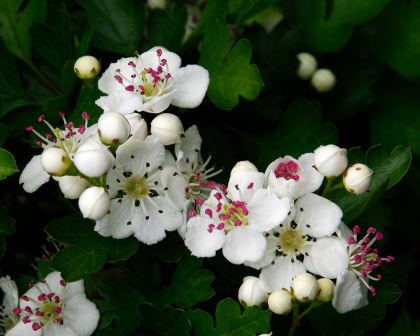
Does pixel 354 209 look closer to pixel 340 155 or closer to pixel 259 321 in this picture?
pixel 340 155

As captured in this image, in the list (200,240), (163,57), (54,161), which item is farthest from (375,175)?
(54,161)

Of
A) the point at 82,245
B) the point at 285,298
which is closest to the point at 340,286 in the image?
the point at 285,298

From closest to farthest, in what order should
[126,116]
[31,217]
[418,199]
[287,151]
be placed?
[126,116], [287,151], [31,217], [418,199]

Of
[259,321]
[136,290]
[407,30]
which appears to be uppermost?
[407,30]

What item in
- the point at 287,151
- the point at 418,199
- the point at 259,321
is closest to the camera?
the point at 259,321

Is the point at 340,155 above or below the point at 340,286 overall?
above

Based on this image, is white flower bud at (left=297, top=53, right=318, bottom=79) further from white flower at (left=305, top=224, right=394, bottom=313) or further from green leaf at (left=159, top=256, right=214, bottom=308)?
green leaf at (left=159, top=256, right=214, bottom=308)

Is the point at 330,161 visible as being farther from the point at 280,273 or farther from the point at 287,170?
the point at 280,273
